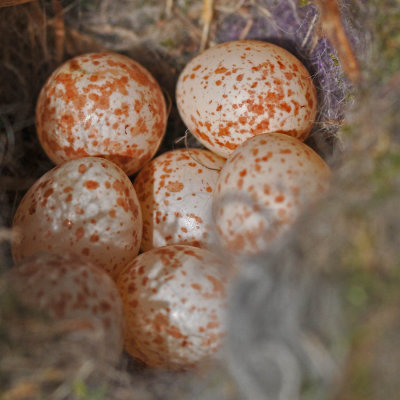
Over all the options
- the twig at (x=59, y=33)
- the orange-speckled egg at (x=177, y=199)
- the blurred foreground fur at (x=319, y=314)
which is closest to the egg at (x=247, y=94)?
the orange-speckled egg at (x=177, y=199)

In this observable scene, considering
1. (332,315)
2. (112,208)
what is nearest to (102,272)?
(112,208)

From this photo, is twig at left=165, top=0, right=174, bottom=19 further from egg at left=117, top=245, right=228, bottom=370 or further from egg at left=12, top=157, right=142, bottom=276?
egg at left=117, top=245, right=228, bottom=370

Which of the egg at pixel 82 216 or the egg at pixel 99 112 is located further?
the egg at pixel 99 112

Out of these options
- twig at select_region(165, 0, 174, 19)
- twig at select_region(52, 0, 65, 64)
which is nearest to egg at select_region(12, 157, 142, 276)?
twig at select_region(52, 0, 65, 64)

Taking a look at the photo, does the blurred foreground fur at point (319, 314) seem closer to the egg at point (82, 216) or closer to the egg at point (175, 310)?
the egg at point (175, 310)

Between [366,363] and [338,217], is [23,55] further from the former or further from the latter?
[366,363]

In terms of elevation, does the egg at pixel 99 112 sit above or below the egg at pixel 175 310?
above

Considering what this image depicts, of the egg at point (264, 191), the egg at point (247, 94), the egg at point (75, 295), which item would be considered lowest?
the egg at point (75, 295)

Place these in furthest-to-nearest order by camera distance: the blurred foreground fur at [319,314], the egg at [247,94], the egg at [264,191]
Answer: the egg at [247,94]
the egg at [264,191]
the blurred foreground fur at [319,314]
